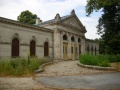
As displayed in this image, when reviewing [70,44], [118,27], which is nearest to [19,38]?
[70,44]

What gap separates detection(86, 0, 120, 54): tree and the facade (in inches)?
219

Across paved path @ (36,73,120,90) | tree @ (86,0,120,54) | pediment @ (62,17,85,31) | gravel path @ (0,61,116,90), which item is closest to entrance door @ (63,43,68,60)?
pediment @ (62,17,85,31)

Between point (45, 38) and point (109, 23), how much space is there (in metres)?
9.65

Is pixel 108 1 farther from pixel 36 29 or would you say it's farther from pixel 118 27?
pixel 36 29

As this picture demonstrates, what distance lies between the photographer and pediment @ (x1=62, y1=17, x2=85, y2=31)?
2878 centimetres

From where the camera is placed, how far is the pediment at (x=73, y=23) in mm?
28783

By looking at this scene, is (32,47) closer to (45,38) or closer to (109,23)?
(45,38)

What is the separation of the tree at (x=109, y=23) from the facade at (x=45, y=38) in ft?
18.2

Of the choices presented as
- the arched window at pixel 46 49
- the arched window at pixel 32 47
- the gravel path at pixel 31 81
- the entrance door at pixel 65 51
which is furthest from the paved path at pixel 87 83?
the entrance door at pixel 65 51

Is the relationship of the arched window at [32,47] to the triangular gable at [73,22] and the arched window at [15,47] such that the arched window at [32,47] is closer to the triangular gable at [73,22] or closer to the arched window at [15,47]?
the arched window at [15,47]

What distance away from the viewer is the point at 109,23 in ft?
78.0

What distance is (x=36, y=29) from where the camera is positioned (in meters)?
23.3

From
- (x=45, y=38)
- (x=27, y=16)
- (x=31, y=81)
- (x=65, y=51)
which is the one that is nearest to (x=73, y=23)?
(x=65, y=51)

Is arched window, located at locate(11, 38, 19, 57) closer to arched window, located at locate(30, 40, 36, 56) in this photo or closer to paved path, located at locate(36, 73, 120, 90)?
arched window, located at locate(30, 40, 36, 56)
